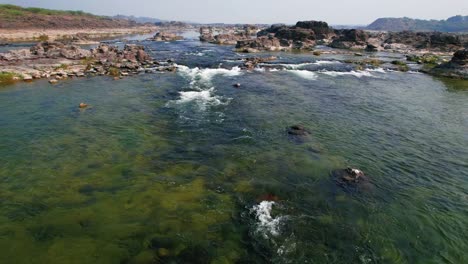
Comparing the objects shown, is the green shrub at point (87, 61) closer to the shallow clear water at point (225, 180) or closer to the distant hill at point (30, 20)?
the shallow clear water at point (225, 180)

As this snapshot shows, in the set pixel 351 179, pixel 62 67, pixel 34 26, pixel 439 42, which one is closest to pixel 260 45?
pixel 62 67

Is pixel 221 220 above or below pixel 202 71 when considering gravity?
below

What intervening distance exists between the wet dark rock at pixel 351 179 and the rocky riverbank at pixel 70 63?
39644 mm

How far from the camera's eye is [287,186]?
17953 mm

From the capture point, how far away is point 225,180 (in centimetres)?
1838

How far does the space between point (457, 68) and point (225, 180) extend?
194 feet

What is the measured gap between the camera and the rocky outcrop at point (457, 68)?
53391 millimetres

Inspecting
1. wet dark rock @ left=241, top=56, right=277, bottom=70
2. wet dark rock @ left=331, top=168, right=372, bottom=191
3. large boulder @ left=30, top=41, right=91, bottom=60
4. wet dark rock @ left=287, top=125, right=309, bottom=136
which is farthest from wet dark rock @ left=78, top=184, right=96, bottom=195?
large boulder @ left=30, top=41, right=91, bottom=60

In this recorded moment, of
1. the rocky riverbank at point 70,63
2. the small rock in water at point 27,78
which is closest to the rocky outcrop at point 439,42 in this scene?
the rocky riverbank at point 70,63

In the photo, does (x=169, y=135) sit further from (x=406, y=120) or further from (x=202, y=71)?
(x=202, y=71)

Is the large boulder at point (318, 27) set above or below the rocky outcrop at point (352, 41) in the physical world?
above

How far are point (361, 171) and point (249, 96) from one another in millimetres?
21180

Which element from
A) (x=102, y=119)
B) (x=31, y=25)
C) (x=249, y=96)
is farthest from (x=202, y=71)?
(x=31, y=25)

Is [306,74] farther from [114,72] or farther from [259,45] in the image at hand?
[259,45]
